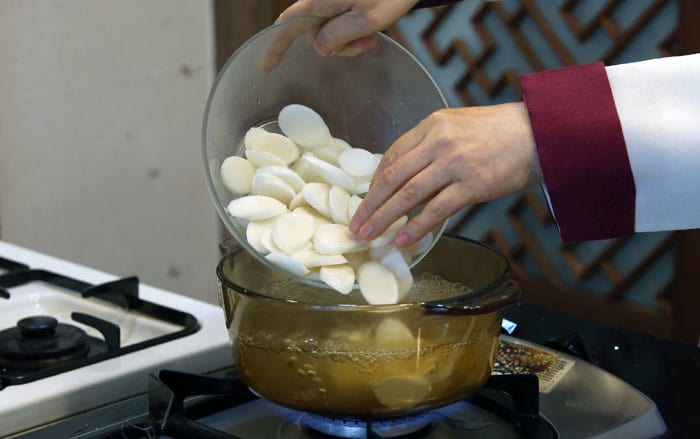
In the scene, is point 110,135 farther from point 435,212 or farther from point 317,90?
point 435,212

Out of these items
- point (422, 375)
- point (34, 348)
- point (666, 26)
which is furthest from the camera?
point (666, 26)

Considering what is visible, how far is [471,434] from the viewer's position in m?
0.65

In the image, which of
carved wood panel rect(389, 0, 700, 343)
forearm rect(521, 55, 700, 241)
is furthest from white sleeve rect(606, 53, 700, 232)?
carved wood panel rect(389, 0, 700, 343)

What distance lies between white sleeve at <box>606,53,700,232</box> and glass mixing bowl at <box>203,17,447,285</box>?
156 mm

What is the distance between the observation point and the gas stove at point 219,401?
2.13 feet

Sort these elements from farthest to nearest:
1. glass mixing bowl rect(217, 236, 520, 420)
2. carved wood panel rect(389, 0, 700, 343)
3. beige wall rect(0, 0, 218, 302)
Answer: carved wood panel rect(389, 0, 700, 343) < beige wall rect(0, 0, 218, 302) < glass mixing bowl rect(217, 236, 520, 420)

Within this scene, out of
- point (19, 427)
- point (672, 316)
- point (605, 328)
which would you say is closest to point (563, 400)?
point (605, 328)

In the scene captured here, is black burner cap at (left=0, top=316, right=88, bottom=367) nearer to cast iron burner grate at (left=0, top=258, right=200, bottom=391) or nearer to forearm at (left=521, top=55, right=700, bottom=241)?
cast iron burner grate at (left=0, top=258, right=200, bottom=391)

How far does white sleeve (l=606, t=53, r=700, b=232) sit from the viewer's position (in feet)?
2.09

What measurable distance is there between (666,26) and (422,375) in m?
1.49

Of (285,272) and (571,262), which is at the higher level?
(285,272)

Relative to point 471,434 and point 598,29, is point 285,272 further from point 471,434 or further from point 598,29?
point 598,29

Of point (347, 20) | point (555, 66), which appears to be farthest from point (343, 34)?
point (555, 66)

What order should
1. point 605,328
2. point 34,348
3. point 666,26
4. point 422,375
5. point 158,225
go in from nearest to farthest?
point 422,375, point 34,348, point 605,328, point 666,26, point 158,225
